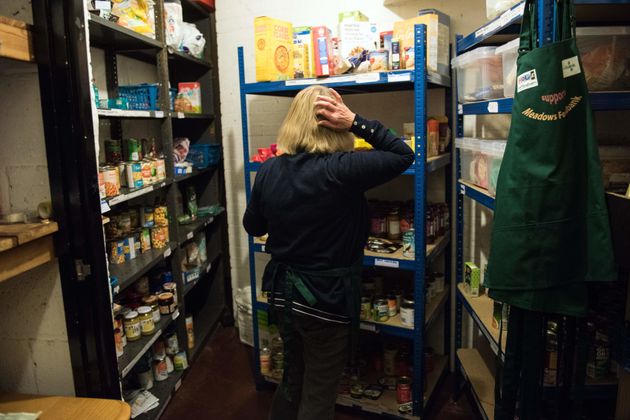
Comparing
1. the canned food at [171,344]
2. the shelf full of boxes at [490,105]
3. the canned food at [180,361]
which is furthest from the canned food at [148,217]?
the shelf full of boxes at [490,105]

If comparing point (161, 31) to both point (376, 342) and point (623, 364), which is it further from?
point (623, 364)

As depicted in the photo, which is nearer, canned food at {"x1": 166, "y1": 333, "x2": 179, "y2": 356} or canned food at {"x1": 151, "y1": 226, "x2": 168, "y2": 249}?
canned food at {"x1": 151, "y1": 226, "x2": 168, "y2": 249}

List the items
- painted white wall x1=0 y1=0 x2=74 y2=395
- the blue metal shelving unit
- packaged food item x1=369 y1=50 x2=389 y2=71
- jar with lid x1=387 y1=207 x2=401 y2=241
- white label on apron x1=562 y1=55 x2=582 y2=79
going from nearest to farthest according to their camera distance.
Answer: white label on apron x1=562 y1=55 x2=582 y2=79
painted white wall x1=0 y1=0 x2=74 y2=395
the blue metal shelving unit
packaged food item x1=369 y1=50 x2=389 y2=71
jar with lid x1=387 y1=207 x2=401 y2=241

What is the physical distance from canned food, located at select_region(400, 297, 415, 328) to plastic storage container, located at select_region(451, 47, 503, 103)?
113 cm

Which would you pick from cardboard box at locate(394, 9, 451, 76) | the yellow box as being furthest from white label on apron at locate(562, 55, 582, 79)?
the yellow box

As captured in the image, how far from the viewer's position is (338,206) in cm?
204

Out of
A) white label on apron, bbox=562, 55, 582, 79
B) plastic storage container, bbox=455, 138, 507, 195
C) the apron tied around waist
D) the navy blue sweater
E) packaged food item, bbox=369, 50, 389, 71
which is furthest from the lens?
packaged food item, bbox=369, 50, 389, 71

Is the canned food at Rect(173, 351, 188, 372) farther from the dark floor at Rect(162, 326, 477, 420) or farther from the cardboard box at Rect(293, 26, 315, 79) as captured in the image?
the cardboard box at Rect(293, 26, 315, 79)

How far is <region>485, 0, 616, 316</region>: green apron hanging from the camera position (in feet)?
4.85

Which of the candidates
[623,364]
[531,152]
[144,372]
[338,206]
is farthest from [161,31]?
[623,364]

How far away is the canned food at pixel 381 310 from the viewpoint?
2.76 metres

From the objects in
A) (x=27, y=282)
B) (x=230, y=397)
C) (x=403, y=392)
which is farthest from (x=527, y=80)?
(x=230, y=397)

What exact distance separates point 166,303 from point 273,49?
5.42 feet

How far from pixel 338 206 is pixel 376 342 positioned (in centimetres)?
169
